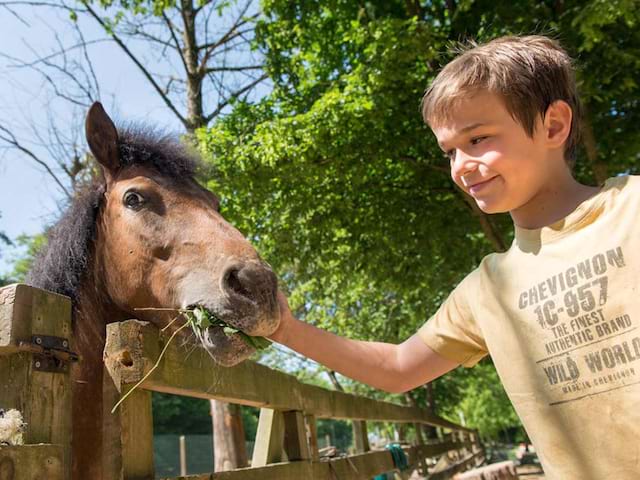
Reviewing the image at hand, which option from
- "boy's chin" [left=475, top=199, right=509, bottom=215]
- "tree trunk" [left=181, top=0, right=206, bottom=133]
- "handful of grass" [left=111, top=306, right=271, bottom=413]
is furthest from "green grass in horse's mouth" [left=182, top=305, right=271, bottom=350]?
"tree trunk" [left=181, top=0, right=206, bottom=133]

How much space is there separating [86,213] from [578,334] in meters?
2.09

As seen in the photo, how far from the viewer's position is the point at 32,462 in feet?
4.35

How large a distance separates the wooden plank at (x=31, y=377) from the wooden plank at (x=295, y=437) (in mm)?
1518

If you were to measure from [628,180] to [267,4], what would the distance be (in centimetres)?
739

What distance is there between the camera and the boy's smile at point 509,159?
66.5 inches

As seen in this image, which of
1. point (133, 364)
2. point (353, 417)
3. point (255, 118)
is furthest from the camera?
point (255, 118)

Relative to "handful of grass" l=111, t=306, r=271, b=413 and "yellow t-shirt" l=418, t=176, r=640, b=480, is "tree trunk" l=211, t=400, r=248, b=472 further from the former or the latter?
"yellow t-shirt" l=418, t=176, r=640, b=480

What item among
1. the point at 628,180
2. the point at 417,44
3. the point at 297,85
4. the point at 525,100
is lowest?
the point at 628,180

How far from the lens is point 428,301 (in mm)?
11125

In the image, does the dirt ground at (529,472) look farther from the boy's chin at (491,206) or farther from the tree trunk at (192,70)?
the boy's chin at (491,206)

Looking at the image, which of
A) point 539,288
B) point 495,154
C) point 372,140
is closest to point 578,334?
point 539,288

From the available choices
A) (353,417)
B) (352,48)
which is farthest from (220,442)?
(352,48)

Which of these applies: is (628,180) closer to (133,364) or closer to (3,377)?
(133,364)

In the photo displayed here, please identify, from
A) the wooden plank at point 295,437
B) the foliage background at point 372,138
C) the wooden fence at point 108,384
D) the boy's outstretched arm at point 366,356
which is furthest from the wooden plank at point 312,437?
the foliage background at point 372,138
